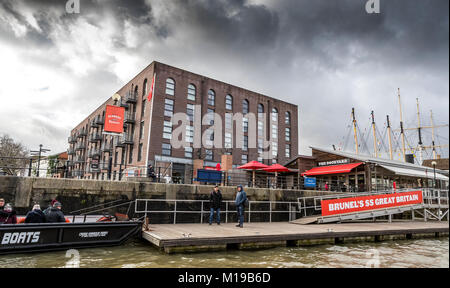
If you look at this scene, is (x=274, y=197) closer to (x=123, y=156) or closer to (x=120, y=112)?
(x=120, y=112)

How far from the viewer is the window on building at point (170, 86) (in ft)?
101

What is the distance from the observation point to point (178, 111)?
101ft

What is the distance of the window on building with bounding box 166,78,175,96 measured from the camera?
3086 cm

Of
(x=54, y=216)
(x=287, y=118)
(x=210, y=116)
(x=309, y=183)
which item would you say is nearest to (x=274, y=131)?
(x=287, y=118)

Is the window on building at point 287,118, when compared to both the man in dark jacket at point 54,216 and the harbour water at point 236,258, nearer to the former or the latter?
the harbour water at point 236,258

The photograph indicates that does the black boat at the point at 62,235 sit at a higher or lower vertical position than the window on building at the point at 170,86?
lower

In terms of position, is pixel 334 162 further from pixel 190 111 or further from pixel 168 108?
pixel 168 108

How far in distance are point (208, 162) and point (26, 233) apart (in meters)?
24.4

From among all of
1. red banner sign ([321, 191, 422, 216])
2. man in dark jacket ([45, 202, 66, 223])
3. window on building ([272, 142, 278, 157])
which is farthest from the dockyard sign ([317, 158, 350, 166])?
man in dark jacket ([45, 202, 66, 223])

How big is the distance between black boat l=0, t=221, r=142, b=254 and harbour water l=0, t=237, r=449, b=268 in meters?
0.20

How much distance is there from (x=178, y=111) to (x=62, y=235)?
76.3 ft

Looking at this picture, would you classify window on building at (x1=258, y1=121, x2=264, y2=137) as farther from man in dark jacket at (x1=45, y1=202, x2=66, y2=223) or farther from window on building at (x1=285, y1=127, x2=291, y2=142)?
man in dark jacket at (x1=45, y1=202, x2=66, y2=223)

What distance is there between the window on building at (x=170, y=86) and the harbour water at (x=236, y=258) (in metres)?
22.8

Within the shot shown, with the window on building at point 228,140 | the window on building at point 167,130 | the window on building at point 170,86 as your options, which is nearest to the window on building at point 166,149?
the window on building at point 167,130
